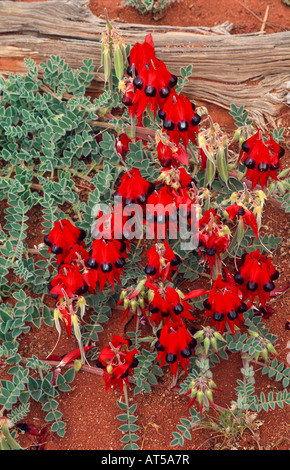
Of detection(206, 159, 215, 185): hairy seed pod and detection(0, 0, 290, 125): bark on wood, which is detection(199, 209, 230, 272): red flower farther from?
detection(0, 0, 290, 125): bark on wood

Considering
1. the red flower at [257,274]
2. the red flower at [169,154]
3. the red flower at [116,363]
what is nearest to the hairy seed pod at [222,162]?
the red flower at [169,154]

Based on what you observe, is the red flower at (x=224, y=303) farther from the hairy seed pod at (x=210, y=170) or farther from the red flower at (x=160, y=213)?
the hairy seed pod at (x=210, y=170)

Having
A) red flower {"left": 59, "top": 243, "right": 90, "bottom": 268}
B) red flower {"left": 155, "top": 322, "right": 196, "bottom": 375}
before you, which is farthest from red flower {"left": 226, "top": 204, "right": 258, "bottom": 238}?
red flower {"left": 59, "top": 243, "right": 90, "bottom": 268}

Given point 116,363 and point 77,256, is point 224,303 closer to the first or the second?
point 116,363

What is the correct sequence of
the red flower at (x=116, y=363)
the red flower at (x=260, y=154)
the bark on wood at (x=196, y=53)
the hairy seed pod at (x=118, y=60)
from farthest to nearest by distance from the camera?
the bark on wood at (x=196, y=53) → the hairy seed pod at (x=118, y=60) → the red flower at (x=260, y=154) → the red flower at (x=116, y=363)

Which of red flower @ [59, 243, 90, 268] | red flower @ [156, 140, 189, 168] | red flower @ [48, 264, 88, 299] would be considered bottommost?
red flower @ [48, 264, 88, 299]

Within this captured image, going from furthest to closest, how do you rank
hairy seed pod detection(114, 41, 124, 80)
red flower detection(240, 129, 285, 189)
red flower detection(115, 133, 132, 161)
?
1. red flower detection(115, 133, 132, 161)
2. hairy seed pod detection(114, 41, 124, 80)
3. red flower detection(240, 129, 285, 189)

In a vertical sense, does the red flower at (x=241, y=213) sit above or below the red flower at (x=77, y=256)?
above

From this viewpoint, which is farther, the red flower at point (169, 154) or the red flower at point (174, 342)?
the red flower at point (169, 154)
